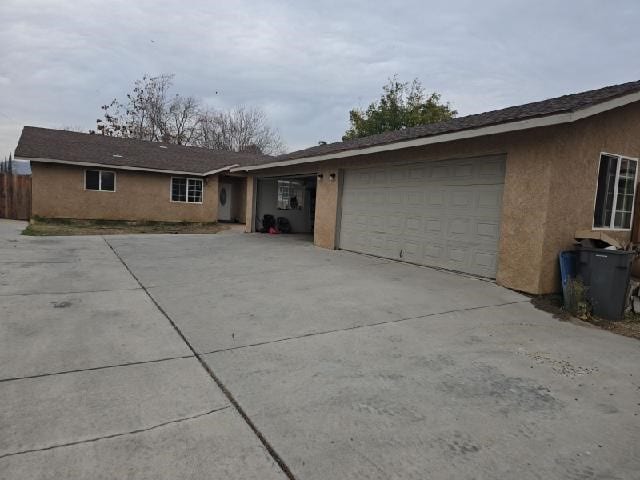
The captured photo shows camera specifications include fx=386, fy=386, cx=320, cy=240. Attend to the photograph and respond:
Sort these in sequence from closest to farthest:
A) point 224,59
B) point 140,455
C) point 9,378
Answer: point 140,455, point 9,378, point 224,59

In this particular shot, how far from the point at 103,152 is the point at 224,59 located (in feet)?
24.5

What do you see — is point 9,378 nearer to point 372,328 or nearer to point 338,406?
point 338,406

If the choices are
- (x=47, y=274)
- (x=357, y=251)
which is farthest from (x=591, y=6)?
(x=47, y=274)

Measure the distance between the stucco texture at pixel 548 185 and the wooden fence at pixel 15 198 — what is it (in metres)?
20.4

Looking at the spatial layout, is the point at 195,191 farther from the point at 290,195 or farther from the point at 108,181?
the point at 290,195

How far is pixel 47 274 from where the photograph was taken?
6.89 m

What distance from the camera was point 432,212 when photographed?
27.1ft

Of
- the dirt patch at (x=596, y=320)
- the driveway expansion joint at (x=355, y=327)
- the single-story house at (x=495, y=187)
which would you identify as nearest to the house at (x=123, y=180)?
the single-story house at (x=495, y=187)

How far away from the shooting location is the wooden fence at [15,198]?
724 inches

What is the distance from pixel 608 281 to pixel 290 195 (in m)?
13.9

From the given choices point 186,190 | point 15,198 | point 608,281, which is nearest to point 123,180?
point 186,190

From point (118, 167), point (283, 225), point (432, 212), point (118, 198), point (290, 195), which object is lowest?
point (283, 225)

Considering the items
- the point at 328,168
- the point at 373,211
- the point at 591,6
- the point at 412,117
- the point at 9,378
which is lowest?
the point at 9,378

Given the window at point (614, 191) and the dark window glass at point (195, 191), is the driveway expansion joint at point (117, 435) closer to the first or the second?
the window at point (614, 191)
